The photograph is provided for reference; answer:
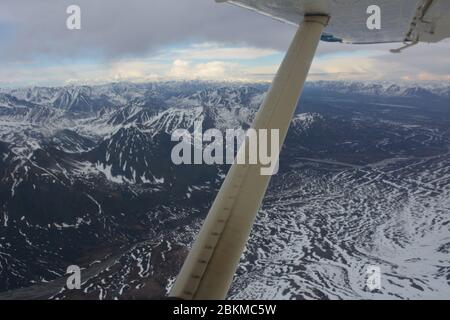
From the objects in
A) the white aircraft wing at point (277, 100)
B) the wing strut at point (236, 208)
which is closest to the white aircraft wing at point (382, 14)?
the white aircraft wing at point (277, 100)

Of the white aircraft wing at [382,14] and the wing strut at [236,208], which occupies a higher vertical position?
the white aircraft wing at [382,14]

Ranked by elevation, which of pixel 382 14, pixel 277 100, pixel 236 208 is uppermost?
pixel 382 14

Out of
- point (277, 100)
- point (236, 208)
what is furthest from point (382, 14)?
point (236, 208)

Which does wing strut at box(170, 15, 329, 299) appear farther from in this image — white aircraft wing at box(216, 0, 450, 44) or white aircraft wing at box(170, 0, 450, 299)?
white aircraft wing at box(216, 0, 450, 44)

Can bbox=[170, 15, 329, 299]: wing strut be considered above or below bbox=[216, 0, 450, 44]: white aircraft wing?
below

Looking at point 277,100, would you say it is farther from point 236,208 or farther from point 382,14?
point 382,14

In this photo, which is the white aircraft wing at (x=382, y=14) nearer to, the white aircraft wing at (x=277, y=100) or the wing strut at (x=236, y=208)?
the white aircraft wing at (x=277, y=100)

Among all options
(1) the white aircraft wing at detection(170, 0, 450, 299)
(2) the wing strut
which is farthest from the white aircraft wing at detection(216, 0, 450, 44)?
(2) the wing strut
